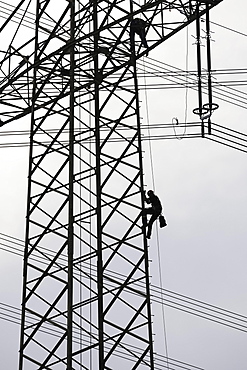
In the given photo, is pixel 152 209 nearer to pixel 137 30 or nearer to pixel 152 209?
pixel 152 209

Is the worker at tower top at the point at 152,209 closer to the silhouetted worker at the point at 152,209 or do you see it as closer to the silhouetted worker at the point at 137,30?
the silhouetted worker at the point at 152,209

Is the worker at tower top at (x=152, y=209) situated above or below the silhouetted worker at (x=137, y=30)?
below

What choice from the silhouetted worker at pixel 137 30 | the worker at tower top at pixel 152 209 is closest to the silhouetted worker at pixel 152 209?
the worker at tower top at pixel 152 209

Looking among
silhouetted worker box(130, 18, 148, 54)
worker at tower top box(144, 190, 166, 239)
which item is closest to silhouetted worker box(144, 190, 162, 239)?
worker at tower top box(144, 190, 166, 239)

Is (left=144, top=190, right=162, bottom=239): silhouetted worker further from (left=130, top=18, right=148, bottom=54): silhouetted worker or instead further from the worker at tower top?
(left=130, top=18, right=148, bottom=54): silhouetted worker

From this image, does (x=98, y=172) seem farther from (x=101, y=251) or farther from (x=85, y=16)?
(x=85, y=16)

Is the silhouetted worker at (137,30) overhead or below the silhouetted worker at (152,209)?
overhead

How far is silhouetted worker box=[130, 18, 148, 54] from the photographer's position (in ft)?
69.7

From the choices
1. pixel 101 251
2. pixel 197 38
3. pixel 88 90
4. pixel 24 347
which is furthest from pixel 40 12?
pixel 24 347

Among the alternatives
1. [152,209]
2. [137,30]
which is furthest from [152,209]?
[137,30]

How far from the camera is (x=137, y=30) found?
21.5 metres

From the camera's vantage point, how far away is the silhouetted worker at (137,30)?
21.2 m

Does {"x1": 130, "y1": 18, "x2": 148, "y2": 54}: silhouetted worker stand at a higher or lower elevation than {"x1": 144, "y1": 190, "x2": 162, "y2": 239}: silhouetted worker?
higher

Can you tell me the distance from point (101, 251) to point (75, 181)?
1645 millimetres
